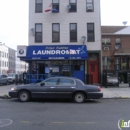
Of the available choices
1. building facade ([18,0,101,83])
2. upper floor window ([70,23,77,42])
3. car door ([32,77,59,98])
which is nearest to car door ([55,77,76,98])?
car door ([32,77,59,98])

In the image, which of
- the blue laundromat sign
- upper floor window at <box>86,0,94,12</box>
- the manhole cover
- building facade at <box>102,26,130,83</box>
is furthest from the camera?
building facade at <box>102,26,130,83</box>

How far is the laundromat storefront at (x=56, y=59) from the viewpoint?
20562 mm

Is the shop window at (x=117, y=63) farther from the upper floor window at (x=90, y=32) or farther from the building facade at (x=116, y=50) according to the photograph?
the upper floor window at (x=90, y=32)

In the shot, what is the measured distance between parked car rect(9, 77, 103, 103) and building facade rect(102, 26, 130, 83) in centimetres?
1918

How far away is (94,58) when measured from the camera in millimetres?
22188

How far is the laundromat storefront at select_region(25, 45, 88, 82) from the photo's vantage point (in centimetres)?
2056

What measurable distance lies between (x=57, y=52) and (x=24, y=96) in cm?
858

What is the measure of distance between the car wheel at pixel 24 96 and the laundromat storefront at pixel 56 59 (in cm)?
737

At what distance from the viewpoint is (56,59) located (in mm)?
20672

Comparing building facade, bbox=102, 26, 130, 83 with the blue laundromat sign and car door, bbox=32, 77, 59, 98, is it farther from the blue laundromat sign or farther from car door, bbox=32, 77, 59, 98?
car door, bbox=32, 77, 59, 98

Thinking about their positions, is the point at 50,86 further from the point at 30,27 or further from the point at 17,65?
the point at 17,65

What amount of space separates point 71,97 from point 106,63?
2080 cm

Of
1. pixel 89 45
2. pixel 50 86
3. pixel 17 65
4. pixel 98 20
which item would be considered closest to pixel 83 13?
pixel 98 20

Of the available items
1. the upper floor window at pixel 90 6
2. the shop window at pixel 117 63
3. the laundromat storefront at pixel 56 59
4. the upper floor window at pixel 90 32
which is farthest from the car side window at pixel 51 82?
the shop window at pixel 117 63
